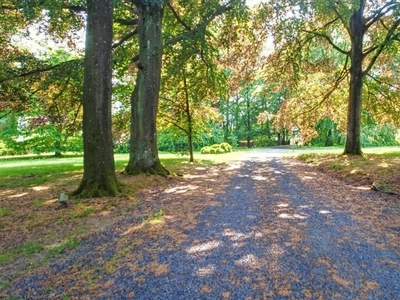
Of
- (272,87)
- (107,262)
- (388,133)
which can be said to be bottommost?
(107,262)

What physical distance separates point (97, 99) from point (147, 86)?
9.75 ft

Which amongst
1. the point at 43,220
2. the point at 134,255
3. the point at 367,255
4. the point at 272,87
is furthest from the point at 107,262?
the point at 272,87

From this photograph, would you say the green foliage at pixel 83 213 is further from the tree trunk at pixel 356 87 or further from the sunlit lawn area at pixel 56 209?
the tree trunk at pixel 356 87

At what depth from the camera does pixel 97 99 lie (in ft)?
21.5

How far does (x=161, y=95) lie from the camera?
1499 cm

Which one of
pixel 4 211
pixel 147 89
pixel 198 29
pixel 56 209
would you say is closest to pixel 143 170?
pixel 147 89

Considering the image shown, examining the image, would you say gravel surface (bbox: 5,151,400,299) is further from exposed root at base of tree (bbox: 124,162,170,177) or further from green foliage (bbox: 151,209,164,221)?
exposed root at base of tree (bbox: 124,162,170,177)

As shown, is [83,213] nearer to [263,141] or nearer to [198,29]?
[198,29]

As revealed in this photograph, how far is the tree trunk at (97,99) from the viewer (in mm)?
6547

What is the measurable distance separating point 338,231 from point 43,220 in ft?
15.4

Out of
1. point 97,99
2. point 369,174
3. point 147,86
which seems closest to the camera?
point 97,99

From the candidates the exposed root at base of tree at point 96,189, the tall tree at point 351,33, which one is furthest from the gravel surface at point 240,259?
the tall tree at point 351,33

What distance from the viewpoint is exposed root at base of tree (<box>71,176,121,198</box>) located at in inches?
256

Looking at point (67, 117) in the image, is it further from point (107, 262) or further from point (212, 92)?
point (107, 262)
